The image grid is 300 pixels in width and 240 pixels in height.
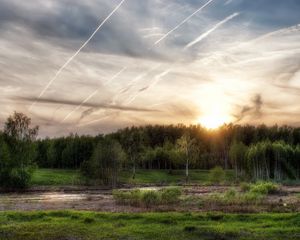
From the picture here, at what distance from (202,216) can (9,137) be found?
8574 cm

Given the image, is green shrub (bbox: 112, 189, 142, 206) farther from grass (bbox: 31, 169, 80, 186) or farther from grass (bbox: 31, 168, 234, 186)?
grass (bbox: 31, 168, 234, 186)

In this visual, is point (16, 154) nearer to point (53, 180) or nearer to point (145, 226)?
point (53, 180)

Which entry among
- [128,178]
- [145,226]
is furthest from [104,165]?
[145,226]

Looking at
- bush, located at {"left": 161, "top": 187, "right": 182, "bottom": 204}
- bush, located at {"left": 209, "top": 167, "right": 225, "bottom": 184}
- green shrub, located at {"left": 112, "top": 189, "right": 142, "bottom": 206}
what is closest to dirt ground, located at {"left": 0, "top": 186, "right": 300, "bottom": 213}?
green shrub, located at {"left": 112, "top": 189, "right": 142, "bottom": 206}

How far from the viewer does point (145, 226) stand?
1393 inches

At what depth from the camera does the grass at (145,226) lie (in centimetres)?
3112

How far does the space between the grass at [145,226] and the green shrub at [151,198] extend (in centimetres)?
1567

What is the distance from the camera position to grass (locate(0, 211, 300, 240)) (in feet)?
102

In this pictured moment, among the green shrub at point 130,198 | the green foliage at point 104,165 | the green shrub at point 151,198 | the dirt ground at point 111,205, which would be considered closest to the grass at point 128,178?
the green foliage at point 104,165

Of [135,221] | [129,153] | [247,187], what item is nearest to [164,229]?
[135,221]

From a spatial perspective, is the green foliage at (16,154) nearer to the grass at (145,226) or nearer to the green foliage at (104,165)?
the green foliage at (104,165)

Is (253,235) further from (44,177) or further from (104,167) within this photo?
(44,177)

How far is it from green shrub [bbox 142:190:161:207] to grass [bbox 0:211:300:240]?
15.7m

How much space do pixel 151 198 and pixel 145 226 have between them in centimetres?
2332
